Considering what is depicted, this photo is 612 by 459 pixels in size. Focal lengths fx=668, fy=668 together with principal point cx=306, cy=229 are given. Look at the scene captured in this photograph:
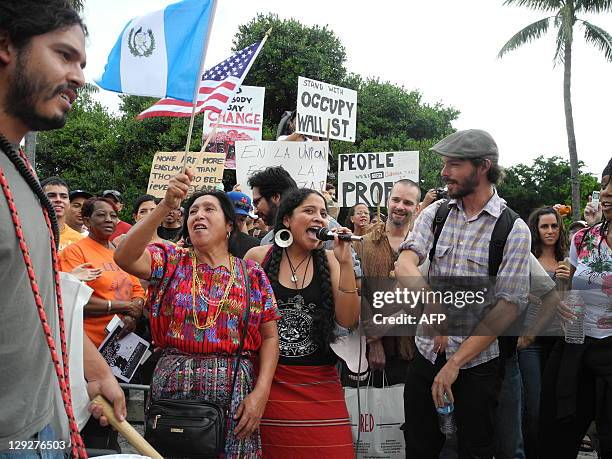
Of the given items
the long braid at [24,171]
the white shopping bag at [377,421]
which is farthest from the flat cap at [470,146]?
the long braid at [24,171]

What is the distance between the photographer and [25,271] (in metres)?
1.49

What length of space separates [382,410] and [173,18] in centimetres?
254

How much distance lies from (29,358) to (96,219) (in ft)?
11.5

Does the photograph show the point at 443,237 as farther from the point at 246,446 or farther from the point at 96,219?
the point at 96,219

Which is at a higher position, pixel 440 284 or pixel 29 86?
pixel 29 86

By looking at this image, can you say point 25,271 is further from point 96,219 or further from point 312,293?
point 96,219

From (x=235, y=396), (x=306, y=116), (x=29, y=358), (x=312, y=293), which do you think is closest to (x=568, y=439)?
(x=312, y=293)

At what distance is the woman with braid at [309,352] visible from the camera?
334cm

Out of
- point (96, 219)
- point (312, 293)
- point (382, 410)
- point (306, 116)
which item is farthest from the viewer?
point (306, 116)

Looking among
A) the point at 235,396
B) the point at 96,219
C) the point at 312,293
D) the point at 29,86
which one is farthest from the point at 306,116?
the point at 29,86

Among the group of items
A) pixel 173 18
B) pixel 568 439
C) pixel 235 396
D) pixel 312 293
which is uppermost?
pixel 173 18

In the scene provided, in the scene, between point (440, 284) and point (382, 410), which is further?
point (382, 410)

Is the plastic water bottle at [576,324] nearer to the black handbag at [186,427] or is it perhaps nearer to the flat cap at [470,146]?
the flat cap at [470,146]

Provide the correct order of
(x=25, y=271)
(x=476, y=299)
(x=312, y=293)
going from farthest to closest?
(x=312, y=293) < (x=476, y=299) < (x=25, y=271)
